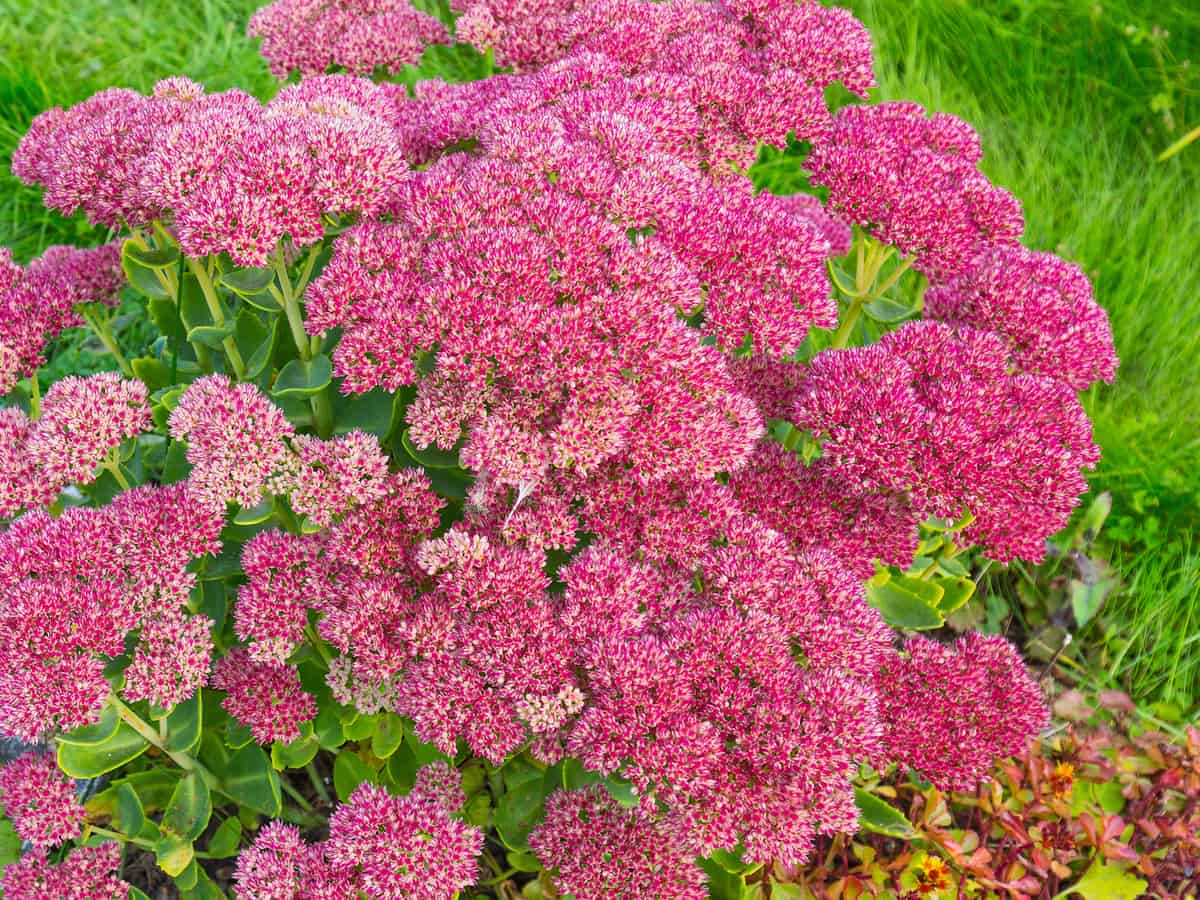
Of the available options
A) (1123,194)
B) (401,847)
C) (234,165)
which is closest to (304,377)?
(234,165)

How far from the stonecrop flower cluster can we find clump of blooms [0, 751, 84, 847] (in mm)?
11

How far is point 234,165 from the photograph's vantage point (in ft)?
6.87

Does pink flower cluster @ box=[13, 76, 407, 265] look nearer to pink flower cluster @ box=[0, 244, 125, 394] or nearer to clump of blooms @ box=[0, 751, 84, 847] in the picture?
pink flower cluster @ box=[0, 244, 125, 394]

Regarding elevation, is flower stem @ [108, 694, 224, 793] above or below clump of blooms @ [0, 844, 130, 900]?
above

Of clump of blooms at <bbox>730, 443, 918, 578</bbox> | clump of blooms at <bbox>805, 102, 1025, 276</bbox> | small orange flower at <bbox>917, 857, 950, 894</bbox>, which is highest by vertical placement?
clump of blooms at <bbox>805, 102, 1025, 276</bbox>

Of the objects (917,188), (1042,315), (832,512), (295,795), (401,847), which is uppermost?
(917,188)

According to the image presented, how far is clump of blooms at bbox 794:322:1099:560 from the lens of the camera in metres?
2.19

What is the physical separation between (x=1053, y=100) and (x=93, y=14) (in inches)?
208

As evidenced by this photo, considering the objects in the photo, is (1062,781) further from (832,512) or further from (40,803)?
(40,803)

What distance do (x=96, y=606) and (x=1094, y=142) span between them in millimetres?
5122

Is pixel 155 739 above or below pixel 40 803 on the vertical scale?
above

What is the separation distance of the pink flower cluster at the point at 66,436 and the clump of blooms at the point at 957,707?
6.05 ft

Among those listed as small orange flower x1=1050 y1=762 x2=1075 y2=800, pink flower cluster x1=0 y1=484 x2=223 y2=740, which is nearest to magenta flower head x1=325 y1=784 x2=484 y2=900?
pink flower cluster x1=0 y1=484 x2=223 y2=740

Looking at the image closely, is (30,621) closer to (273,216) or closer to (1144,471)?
(273,216)
